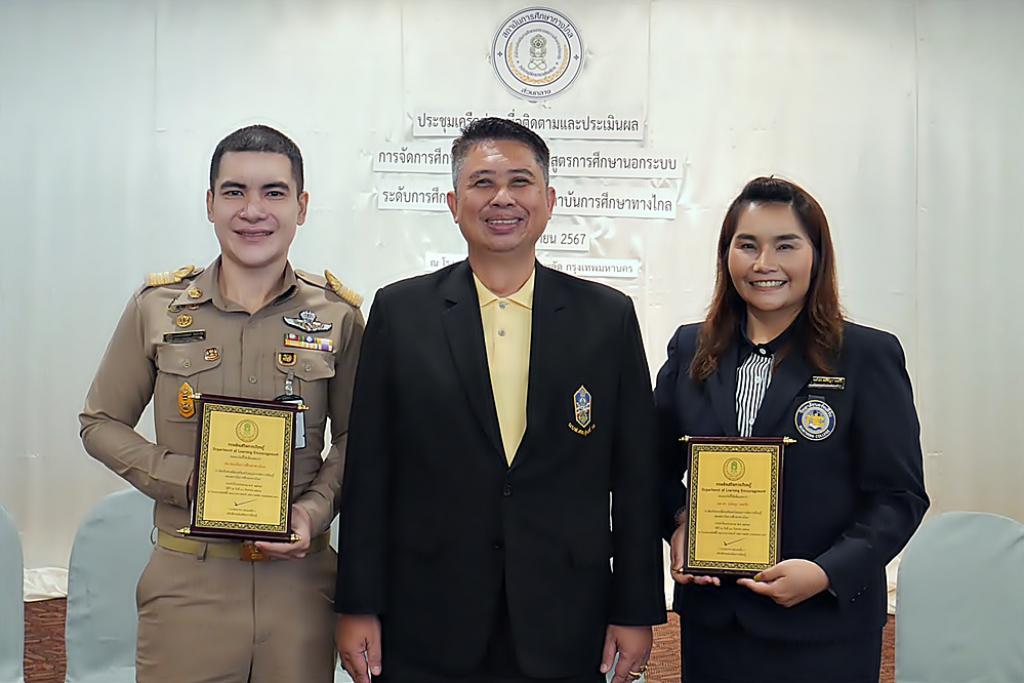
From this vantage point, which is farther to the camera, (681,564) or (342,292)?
(342,292)

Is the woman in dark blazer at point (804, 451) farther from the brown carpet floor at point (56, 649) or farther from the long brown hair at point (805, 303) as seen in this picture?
the brown carpet floor at point (56, 649)

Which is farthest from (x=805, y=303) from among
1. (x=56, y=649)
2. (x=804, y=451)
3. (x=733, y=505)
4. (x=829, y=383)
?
(x=56, y=649)

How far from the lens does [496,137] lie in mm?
2309

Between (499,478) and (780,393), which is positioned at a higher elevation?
(780,393)

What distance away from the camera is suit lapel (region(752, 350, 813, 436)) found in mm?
2248

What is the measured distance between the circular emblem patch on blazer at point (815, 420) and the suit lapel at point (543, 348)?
1.71 ft

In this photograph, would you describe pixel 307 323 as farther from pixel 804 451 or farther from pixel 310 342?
pixel 804 451

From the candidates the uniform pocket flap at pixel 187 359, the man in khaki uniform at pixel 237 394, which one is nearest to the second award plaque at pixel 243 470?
the man in khaki uniform at pixel 237 394

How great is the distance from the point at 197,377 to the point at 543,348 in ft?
2.71

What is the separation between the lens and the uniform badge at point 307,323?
244 centimetres

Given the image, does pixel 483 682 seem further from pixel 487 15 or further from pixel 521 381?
pixel 487 15

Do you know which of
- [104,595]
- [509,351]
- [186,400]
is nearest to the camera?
[509,351]

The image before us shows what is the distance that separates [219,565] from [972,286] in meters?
4.90

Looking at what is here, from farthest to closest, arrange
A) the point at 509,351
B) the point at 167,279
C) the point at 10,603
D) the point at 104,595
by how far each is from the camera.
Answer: the point at 104,595 → the point at 10,603 → the point at 167,279 → the point at 509,351
